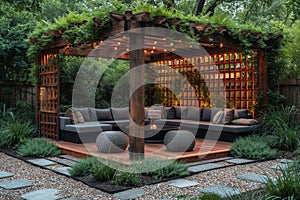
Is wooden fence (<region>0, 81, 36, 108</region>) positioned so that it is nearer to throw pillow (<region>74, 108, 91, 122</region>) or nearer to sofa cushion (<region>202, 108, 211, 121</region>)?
throw pillow (<region>74, 108, 91, 122</region>)

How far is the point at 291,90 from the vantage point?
8.95 metres

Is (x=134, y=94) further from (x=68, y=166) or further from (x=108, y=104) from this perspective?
(x=108, y=104)

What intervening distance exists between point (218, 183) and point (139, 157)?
1.55 m

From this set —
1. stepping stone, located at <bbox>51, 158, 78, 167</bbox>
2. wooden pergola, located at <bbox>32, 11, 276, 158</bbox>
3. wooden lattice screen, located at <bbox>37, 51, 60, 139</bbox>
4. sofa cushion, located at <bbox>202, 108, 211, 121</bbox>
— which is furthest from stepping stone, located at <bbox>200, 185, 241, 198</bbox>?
sofa cushion, located at <bbox>202, 108, 211, 121</bbox>

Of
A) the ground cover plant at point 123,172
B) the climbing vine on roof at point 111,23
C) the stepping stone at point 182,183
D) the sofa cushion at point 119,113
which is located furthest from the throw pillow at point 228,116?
the stepping stone at point 182,183

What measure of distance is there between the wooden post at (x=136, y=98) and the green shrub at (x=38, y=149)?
210cm

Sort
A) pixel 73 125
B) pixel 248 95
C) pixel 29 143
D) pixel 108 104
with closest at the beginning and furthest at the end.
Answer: pixel 29 143 → pixel 73 125 → pixel 248 95 → pixel 108 104

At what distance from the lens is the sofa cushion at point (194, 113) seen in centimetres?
1031

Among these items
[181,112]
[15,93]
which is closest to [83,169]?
[181,112]

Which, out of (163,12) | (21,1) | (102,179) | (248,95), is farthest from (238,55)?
(21,1)

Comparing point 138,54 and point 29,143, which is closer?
point 138,54

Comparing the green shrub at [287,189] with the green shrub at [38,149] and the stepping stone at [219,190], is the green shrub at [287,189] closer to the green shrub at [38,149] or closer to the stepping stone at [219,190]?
the stepping stone at [219,190]

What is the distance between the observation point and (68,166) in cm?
641

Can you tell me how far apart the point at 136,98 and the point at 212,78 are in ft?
16.4
